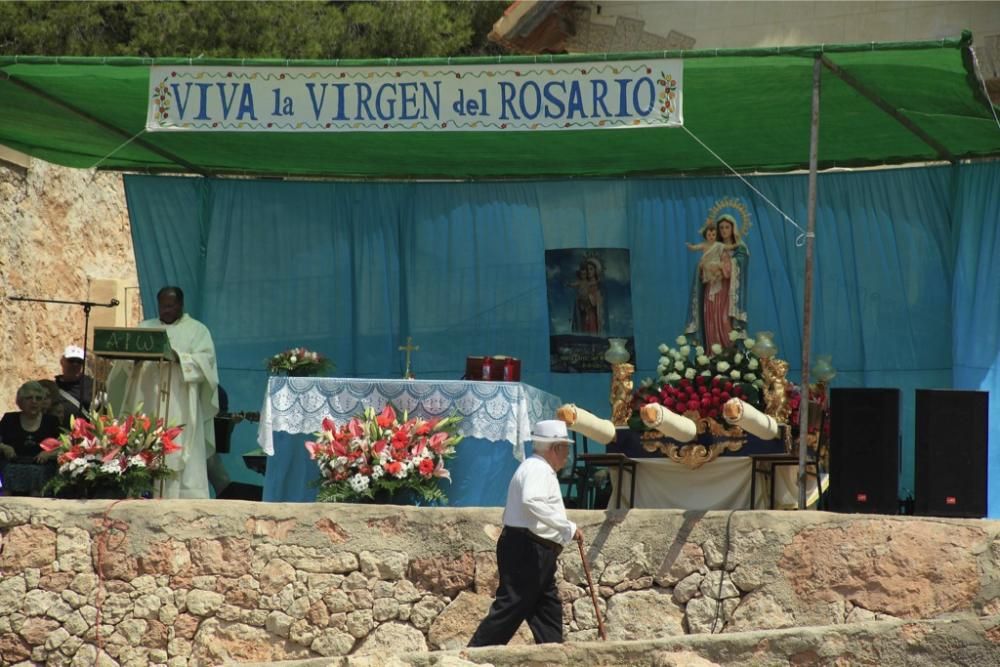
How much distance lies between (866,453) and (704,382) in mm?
1769

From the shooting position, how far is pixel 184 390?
38.6ft

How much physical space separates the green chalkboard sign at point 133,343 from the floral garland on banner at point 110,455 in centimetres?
47

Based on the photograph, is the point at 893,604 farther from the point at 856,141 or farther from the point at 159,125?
the point at 159,125

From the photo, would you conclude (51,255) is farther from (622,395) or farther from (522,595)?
(522,595)

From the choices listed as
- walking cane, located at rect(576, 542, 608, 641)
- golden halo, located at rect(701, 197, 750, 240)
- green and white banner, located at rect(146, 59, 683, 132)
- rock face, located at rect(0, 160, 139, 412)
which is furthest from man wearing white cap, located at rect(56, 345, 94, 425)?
golden halo, located at rect(701, 197, 750, 240)

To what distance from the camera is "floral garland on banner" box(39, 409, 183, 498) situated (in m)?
10.4

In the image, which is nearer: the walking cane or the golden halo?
the walking cane

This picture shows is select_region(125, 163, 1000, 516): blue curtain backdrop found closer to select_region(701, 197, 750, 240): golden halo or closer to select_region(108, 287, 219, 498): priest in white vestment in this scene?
select_region(701, 197, 750, 240): golden halo

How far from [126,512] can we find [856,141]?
657cm

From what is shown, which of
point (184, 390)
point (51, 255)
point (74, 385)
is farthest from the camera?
point (51, 255)

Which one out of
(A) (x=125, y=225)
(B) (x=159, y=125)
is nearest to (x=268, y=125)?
(B) (x=159, y=125)

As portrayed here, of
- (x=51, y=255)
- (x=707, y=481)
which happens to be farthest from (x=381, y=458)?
(x=51, y=255)

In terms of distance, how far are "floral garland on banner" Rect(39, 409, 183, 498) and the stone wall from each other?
32 centimetres

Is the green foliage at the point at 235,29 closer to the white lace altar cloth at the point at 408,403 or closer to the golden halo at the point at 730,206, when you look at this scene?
the golden halo at the point at 730,206
